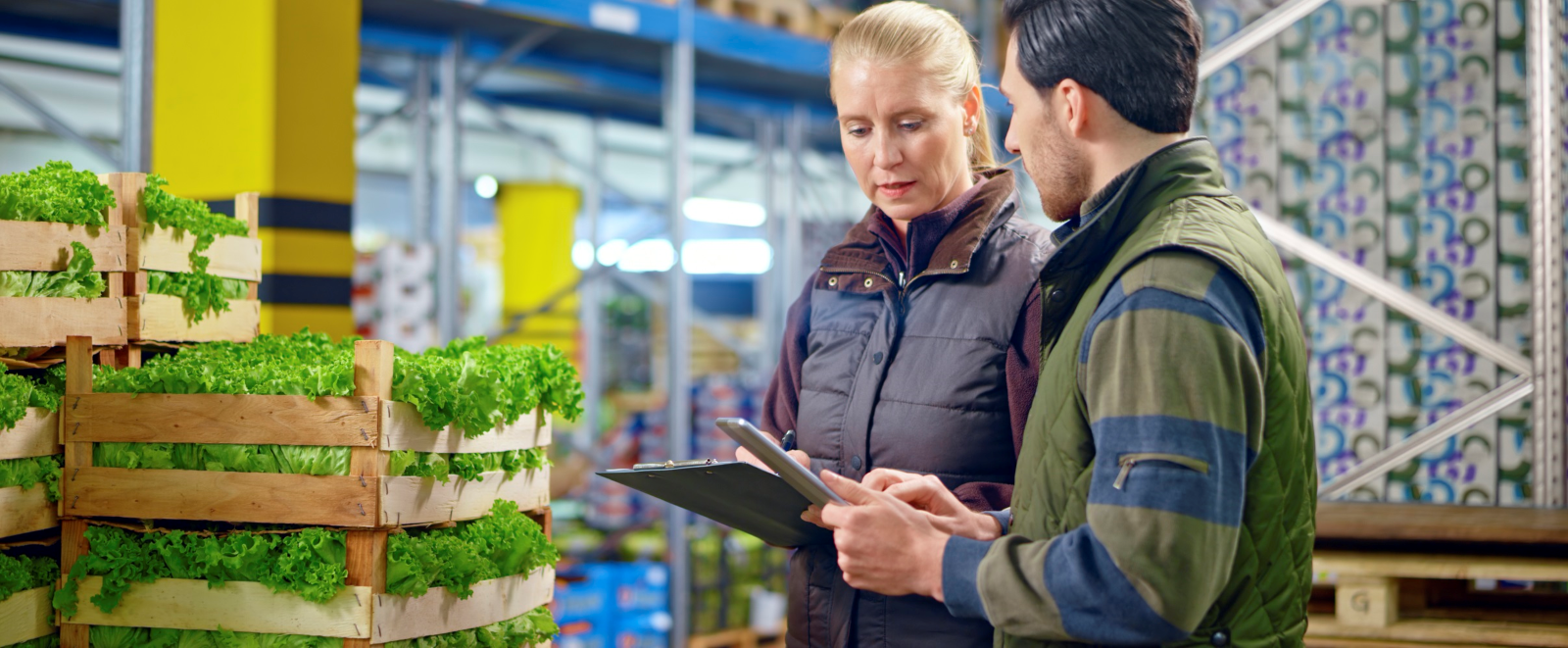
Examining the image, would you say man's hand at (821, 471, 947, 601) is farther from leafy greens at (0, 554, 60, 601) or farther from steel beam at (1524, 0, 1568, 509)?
steel beam at (1524, 0, 1568, 509)

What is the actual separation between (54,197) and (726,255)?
17.9m

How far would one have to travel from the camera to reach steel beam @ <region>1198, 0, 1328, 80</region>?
4438mm

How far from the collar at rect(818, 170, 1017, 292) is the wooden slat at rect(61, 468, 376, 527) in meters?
0.94

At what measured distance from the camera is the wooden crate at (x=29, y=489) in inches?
84.7

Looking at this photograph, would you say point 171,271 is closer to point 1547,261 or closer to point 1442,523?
point 1442,523

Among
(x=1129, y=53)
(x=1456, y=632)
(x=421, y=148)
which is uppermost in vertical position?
(x=421, y=148)

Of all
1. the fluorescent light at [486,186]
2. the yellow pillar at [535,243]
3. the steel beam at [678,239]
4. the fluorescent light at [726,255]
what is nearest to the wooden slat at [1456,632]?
the steel beam at [678,239]

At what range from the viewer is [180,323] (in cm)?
247

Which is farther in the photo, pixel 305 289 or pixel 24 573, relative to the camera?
pixel 305 289

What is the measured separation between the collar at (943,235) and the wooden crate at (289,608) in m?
0.94

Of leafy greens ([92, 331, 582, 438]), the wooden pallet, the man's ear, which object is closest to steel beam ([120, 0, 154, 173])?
leafy greens ([92, 331, 582, 438])

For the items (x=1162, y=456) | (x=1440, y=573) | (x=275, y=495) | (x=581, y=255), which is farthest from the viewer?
(x=581, y=255)

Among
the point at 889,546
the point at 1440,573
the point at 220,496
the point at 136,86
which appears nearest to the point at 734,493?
the point at 889,546

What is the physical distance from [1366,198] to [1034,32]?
340cm
